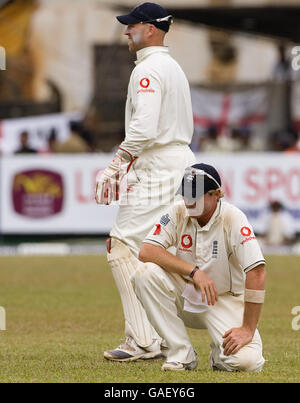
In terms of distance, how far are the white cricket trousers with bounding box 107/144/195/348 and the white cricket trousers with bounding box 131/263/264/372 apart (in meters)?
0.91

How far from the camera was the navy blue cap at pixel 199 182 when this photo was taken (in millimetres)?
7207

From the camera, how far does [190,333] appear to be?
33.5ft

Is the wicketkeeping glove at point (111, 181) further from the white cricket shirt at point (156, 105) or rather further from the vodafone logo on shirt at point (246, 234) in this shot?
the vodafone logo on shirt at point (246, 234)

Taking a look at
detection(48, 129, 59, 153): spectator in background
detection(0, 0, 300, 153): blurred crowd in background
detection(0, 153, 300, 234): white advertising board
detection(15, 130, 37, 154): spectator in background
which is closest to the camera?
detection(0, 153, 300, 234): white advertising board

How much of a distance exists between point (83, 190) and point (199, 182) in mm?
12838

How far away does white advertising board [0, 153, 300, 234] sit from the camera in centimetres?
1984

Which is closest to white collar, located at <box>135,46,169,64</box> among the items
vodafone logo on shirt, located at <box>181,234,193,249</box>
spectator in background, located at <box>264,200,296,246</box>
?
vodafone logo on shirt, located at <box>181,234,193,249</box>

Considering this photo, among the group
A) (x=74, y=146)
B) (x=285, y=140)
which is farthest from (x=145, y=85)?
(x=285, y=140)

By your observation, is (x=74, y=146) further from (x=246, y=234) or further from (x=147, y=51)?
(x=246, y=234)

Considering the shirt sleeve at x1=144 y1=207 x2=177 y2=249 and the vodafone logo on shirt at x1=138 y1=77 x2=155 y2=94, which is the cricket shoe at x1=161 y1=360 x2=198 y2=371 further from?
the vodafone logo on shirt at x1=138 y1=77 x2=155 y2=94

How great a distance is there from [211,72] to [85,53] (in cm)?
394

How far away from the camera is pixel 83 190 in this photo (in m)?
20.0

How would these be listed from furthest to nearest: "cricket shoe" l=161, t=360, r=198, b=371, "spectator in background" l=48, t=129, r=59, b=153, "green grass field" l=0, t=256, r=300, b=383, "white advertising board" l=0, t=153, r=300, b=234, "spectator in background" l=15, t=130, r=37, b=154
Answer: "spectator in background" l=48, t=129, r=59, b=153 → "spectator in background" l=15, t=130, r=37, b=154 → "white advertising board" l=0, t=153, r=300, b=234 → "cricket shoe" l=161, t=360, r=198, b=371 → "green grass field" l=0, t=256, r=300, b=383
